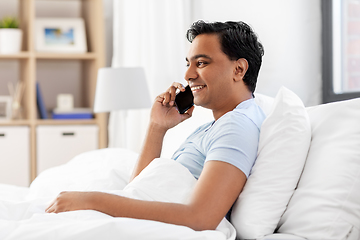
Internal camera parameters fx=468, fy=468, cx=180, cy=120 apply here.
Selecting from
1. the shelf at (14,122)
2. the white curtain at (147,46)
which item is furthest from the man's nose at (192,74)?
the shelf at (14,122)

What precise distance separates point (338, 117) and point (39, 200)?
815mm

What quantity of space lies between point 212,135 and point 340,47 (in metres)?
1.68

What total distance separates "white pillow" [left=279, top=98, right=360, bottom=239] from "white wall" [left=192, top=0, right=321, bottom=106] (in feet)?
4.49

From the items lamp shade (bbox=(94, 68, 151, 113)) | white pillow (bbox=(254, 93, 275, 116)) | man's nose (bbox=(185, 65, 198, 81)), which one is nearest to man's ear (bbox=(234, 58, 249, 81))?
man's nose (bbox=(185, 65, 198, 81))

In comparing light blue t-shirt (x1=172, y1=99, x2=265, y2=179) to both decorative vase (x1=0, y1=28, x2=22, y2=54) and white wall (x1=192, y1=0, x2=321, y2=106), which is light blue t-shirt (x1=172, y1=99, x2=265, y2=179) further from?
decorative vase (x1=0, y1=28, x2=22, y2=54)

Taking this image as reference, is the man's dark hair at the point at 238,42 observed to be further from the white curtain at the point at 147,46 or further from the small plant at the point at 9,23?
the small plant at the point at 9,23

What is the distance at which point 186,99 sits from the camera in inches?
65.0

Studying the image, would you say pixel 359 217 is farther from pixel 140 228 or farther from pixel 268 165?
pixel 140 228

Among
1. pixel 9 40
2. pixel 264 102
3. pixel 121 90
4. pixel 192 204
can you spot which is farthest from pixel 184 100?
pixel 9 40

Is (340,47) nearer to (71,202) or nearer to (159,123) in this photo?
(159,123)

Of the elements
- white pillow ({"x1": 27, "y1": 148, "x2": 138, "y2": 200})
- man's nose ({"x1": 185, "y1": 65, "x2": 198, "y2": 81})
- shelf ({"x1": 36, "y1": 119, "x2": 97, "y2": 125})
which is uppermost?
man's nose ({"x1": 185, "y1": 65, "x2": 198, "y2": 81})

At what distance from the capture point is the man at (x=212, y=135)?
3.41 feet

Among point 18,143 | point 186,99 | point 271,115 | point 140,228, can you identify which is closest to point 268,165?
point 271,115

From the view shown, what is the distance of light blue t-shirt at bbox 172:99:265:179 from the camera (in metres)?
1.11
